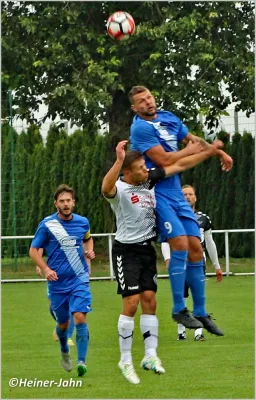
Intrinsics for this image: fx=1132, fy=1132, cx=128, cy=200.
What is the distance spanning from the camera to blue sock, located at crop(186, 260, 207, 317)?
413 inches

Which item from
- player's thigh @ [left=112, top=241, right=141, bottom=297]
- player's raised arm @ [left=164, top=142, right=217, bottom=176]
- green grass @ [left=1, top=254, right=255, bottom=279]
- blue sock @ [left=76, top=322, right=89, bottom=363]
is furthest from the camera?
green grass @ [left=1, top=254, right=255, bottom=279]

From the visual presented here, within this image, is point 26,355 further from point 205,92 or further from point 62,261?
point 205,92

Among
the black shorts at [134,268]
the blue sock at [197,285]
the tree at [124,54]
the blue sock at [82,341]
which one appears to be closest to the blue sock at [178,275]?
the blue sock at [197,285]

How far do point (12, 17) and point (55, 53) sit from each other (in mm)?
1629

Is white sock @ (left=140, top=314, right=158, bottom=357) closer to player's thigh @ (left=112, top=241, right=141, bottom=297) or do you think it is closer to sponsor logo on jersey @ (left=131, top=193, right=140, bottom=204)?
player's thigh @ (left=112, top=241, right=141, bottom=297)

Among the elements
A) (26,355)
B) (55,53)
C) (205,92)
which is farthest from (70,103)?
(26,355)

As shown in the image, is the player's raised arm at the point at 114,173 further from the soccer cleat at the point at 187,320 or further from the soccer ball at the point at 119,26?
the soccer ball at the point at 119,26

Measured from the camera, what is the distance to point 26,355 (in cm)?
1411

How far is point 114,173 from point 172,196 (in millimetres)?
649

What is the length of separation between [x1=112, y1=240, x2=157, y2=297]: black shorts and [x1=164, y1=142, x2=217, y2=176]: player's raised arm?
0.93m

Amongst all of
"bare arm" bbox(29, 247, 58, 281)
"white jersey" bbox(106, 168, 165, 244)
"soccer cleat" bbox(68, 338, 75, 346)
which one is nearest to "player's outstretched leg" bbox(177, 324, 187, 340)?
"soccer cleat" bbox(68, 338, 75, 346)

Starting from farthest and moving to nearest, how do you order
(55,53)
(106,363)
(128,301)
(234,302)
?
(55,53) → (234,302) → (106,363) → (128,301)

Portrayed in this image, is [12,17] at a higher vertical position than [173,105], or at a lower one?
higher

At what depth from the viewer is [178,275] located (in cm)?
1029
